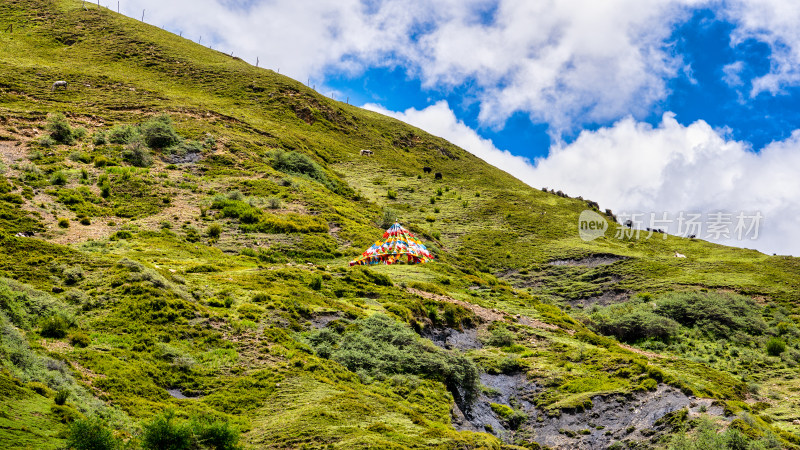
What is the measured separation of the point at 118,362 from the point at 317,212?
116 feet

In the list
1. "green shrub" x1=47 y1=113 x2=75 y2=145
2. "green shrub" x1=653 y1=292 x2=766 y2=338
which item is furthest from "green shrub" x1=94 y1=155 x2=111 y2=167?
"green shrub" x1=653 y1=292 x2=766 y2=338

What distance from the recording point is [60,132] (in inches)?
2068

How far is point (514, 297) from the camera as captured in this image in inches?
1893

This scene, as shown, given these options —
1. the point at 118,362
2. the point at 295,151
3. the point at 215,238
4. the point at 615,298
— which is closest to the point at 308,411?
the point at 118,362

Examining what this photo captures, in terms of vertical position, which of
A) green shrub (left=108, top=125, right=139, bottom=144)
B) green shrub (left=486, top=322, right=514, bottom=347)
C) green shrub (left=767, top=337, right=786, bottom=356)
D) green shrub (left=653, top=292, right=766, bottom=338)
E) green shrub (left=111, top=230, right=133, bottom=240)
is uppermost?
green shrub (left=108, top=125, right=139, bottom=144)

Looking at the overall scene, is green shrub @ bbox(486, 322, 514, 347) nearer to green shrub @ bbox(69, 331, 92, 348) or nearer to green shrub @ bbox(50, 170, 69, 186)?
green shrub @ bbox(69, 331, 92, 348)

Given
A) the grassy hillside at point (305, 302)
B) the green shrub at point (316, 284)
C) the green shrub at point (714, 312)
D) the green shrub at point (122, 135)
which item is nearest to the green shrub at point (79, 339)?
the grassy hillside at point (305, 302)

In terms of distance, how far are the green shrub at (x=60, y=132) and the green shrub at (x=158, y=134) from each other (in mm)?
6229

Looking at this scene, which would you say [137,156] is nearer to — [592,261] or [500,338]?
[500,338]

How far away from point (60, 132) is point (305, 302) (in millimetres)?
35973

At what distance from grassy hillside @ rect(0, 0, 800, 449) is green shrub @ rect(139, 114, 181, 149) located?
9.1 inches

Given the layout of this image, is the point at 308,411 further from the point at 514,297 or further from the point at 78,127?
the point at 78,127

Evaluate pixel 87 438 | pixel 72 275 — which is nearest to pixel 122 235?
pixel 72 275

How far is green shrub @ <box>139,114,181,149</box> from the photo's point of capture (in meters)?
57.1
